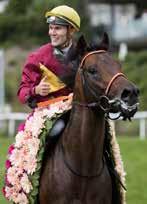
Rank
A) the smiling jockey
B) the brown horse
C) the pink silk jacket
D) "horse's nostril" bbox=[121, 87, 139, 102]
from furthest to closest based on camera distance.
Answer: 1. the pink silk jacket
2. the smiling jockey
3. the brown horse
4. "horse's nostril" bbox=[121, 87, 139, 102]

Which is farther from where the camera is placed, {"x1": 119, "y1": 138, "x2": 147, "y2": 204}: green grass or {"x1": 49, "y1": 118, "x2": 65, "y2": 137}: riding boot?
{"x1": 119, "y1": 138, "x2": 147, "y2": 204}: green grass

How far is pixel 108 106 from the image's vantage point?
5.98 m

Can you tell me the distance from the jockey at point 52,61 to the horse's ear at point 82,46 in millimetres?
339

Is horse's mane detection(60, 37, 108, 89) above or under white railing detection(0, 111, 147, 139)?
above

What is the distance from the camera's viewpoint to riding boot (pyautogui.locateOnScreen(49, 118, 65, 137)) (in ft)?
21.9

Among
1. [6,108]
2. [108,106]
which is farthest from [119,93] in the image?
[6,108]

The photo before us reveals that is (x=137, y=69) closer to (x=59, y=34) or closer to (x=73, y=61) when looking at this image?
(x=59, y=34)

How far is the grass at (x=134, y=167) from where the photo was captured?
35.1ft

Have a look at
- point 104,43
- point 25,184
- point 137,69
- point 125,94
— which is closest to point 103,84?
point 125,94

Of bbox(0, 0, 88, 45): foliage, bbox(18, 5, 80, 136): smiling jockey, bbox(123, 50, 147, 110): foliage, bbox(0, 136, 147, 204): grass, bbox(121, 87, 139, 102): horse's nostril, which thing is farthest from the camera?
bbox(0, 0, 88, 45): foliage

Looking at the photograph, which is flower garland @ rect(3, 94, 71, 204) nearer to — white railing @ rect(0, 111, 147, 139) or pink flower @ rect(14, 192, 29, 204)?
pink flower @ rect(14, 192, 29, 204)

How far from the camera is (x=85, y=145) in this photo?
638 centimetres

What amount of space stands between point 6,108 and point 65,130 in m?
15.1

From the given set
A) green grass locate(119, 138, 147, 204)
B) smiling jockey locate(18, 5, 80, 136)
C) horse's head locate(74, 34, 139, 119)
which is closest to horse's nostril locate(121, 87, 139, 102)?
horse's head locate(74, 34, 139, 119)
